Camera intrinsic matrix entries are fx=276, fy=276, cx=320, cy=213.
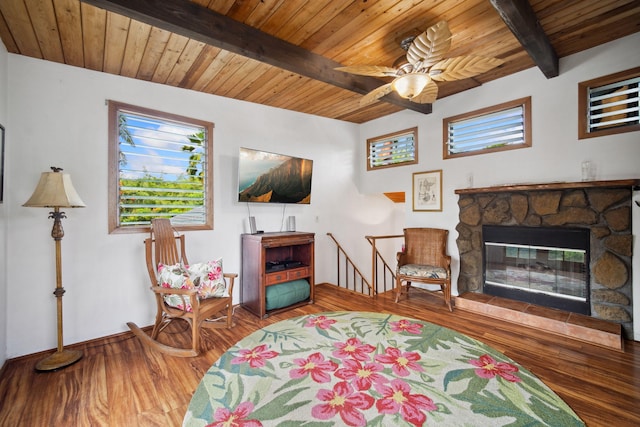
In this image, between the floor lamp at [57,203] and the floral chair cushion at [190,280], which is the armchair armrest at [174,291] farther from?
the floor lamp at [57,203]

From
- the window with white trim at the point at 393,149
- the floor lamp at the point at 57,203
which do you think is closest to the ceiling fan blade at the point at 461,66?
the window with white trim at the point at 393,149

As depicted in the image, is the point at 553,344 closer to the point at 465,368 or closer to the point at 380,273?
the point at 465,368

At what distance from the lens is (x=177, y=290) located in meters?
2.45

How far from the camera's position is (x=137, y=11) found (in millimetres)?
1814

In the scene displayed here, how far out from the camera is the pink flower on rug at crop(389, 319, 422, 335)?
9.52 ft

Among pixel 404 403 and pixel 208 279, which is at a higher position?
pixel 208 279

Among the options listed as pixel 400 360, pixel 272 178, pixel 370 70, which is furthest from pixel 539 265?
pixel 272 178

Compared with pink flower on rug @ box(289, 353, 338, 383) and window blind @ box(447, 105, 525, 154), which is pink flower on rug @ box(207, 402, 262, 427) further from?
window blind @ box(447, 105, 525, 154)

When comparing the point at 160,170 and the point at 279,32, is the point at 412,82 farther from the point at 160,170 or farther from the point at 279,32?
the point at 160,170

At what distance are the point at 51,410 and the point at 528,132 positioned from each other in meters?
5.00

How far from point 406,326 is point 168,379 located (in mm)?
2283

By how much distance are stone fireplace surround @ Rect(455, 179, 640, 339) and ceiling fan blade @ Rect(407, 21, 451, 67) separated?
2.00 meters

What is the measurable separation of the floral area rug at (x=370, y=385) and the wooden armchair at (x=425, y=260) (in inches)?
33.7

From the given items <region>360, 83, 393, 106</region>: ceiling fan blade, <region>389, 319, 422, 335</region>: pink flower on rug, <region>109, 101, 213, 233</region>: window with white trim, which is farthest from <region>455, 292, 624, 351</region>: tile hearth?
<region>109, 101, 213, 233</region>: window with white trim
